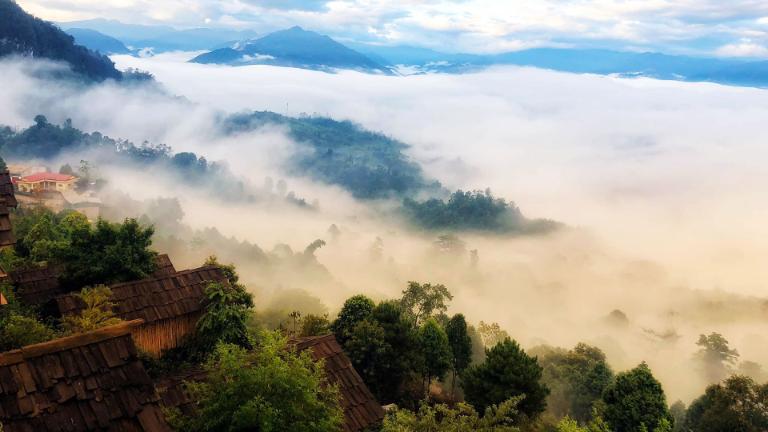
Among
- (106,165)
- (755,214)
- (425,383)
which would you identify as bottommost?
(755,214)

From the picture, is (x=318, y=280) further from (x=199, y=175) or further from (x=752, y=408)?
(x=199, y=175)

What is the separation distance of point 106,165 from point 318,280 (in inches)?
2910

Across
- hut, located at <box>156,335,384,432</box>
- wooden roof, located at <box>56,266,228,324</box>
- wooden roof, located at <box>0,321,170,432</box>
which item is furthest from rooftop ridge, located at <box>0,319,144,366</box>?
wooden roof, located at <box>56,266,228,324</box>

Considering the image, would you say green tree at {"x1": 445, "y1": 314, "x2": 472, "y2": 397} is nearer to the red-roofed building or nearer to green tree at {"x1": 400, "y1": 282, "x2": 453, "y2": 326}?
green tree at {"x1": 400, "y1": 282, "x2": 453, "y2": 326}

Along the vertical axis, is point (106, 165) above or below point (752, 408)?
below

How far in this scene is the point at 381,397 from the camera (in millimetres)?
22656

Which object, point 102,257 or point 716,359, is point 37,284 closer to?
point 102,257

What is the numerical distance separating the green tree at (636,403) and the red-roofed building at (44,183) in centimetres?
Result: 7878

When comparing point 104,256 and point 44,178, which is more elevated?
point 104,256

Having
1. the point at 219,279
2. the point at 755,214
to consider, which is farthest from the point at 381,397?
the point at 755,214

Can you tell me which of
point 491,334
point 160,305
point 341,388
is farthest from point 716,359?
point 160,305

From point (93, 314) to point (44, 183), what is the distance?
238ft

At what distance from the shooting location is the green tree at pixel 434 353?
2644 centimetres

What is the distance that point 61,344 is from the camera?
26.2 feet
